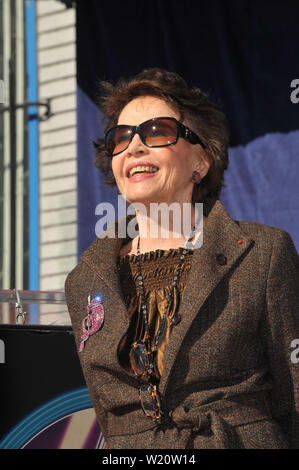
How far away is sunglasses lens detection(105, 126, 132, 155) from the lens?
2.82 metres

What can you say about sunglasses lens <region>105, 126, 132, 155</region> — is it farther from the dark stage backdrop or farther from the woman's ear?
the dark stage backdrop

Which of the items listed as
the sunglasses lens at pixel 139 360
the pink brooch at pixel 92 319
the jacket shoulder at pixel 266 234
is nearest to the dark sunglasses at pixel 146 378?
the sunglasses lens at pixel 139 360

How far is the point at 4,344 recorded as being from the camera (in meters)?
3.07

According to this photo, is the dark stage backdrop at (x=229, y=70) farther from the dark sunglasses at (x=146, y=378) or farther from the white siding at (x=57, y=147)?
the dark sunglasses at (x=146, y=378)

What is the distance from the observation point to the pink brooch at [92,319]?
2.67 meters

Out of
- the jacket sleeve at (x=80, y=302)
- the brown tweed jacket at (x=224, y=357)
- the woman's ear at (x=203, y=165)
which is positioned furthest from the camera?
the woman's ear at (x=203, y=165)

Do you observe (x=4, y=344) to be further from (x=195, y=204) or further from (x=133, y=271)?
(x=195, y=204)

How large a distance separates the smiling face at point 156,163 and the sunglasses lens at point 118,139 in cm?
3

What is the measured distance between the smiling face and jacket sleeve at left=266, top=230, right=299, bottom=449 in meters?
0.46

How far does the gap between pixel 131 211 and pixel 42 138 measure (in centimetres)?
434

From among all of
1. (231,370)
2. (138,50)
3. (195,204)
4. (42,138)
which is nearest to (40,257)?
(42,138)

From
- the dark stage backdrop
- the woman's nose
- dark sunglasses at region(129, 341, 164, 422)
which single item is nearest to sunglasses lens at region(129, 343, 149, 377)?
dark sunglasses at region(129, 341, 164, 422)

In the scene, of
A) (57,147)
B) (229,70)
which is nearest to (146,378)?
(229,70)
